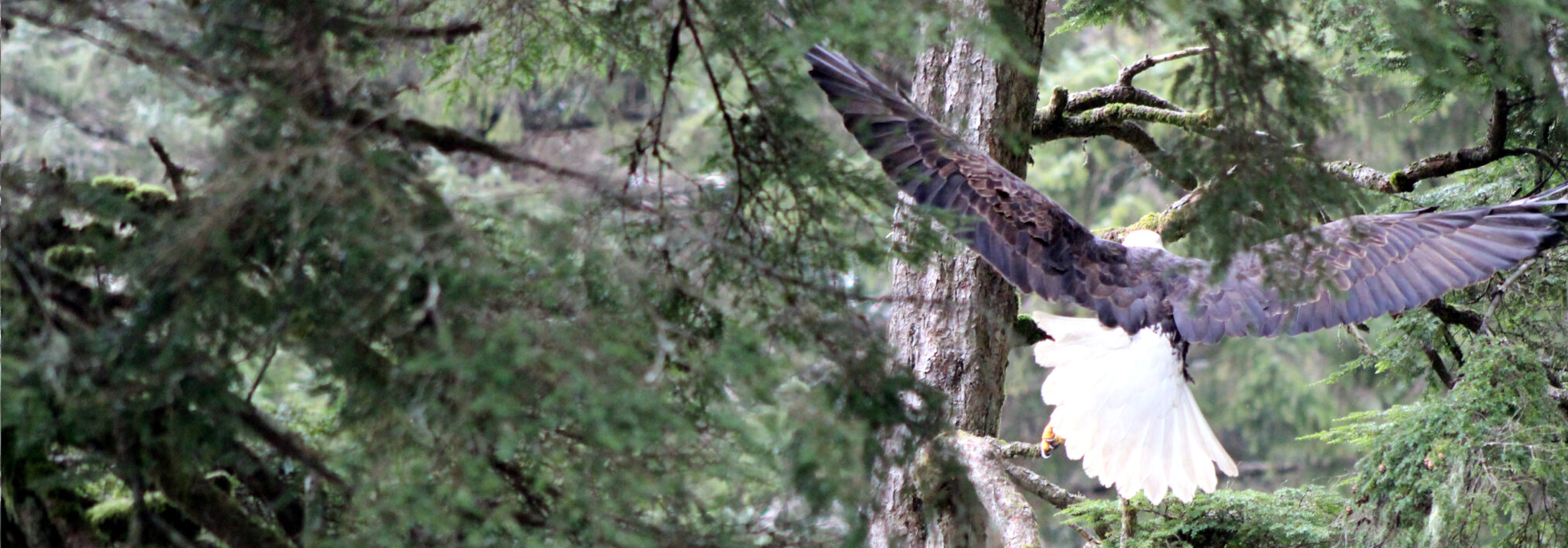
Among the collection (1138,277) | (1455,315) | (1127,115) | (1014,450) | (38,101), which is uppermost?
(38,101)

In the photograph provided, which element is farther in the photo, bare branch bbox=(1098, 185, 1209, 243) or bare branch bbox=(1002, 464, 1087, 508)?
bare branch bbox=(1098, 185, 1209, 243)

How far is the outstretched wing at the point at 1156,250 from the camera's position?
12.1ft

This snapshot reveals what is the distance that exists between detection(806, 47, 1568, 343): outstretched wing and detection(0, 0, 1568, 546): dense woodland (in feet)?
0.98

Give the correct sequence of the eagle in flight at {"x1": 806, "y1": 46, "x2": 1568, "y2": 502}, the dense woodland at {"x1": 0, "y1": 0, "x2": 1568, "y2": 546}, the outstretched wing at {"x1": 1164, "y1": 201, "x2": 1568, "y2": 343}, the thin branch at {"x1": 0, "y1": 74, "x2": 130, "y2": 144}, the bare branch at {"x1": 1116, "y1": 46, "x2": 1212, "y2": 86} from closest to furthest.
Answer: the dense woodland at {"x1": 0, "y1": 0, "x2": 1568, "y2": 546}, the eagle in flight at {"x1": 806, "y1": 46, "x2": 1568, "y2": 502}, the outstretched wing at {"x1": 1164, "y1": 201, "x2": 1568, "y2": 343}, the bare branch at {"x1": 1116, "y1": 46, "x2": 1212, "y2": 86}, the thin branch at {"x1": 0, "y1": 74, "x2": 130, "y2": 144}

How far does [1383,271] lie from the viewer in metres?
3.96

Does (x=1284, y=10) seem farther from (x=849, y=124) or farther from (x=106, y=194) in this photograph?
(x=106, y=194)

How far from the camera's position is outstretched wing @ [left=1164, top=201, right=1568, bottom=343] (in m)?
3.86

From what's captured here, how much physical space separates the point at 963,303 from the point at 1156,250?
3.14 feet

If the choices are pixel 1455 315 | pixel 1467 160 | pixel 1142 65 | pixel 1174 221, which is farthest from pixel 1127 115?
pixel 1455 315

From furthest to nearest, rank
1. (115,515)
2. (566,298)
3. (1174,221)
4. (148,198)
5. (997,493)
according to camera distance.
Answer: (1174,221), (997,493), (115,515), (148,198), (566,298)

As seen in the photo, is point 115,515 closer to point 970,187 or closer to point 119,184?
point 119,184

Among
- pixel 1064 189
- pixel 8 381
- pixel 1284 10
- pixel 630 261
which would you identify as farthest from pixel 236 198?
pixel 1064 189

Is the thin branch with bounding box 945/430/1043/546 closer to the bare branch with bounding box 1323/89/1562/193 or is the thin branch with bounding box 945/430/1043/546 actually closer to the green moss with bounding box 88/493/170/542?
the bare branch with bounding box 1323/89/1562/193

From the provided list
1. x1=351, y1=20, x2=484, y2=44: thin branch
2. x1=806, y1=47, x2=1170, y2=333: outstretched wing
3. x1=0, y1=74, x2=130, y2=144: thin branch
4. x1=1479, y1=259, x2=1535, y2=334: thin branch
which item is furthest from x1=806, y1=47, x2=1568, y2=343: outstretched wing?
x1=0, y1=74, x2=130, y2=144: thin branch
